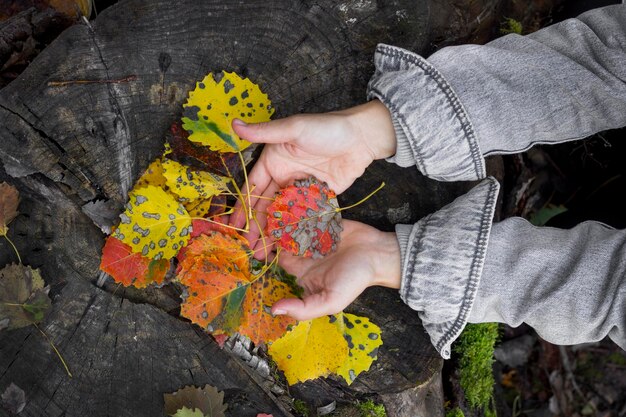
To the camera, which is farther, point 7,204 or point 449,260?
point 449,260

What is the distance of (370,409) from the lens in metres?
2.00

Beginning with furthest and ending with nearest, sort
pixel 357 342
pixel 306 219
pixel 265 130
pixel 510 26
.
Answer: pixel 510 26, pixel 357 342, pixel 306 219, pixel 265 130

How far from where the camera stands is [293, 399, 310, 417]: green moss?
1986 mm

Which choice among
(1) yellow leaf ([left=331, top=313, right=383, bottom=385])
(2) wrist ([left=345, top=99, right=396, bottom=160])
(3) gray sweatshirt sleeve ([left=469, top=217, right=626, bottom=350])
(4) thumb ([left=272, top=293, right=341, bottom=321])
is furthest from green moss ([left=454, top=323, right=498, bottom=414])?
(2) wrist ([left=345, top=99, right=396, bottom=160])

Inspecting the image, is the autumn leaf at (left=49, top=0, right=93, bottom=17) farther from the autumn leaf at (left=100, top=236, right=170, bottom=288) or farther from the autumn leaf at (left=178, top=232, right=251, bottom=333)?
the autumn leaf at (left=178, top=232, right=251, bottom=333)

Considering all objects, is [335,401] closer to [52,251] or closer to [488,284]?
[488,284]

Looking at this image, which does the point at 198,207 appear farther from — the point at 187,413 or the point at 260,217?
the point at 187,413

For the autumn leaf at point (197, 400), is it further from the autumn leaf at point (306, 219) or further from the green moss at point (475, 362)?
the green moss at point (475, 362)

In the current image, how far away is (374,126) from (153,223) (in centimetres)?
80

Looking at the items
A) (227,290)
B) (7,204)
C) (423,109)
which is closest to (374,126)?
(423,109)

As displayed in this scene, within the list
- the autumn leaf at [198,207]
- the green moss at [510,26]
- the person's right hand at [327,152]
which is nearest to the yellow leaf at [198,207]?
the autumn leaf at [198,207]

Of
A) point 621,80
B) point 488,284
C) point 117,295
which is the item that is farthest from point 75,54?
point 621,80

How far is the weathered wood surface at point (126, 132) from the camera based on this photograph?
1773mm

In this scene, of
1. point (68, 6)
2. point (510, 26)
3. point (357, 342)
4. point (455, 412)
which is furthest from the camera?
point (510, 26)
